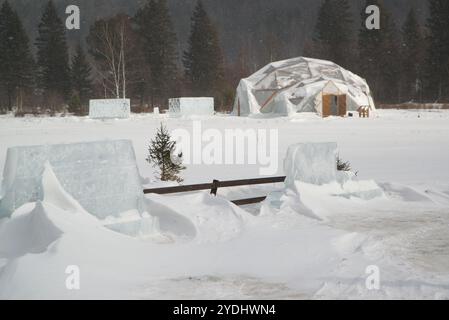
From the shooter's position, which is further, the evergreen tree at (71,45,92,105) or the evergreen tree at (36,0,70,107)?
the evergreen tree at (71,45,92,105)

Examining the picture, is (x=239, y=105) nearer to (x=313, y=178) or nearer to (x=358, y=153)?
(x=358, y=153)

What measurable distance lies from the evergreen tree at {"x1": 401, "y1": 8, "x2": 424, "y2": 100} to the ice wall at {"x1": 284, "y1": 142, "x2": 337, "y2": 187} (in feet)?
206

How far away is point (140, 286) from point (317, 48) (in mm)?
73034

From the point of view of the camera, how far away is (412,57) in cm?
6769

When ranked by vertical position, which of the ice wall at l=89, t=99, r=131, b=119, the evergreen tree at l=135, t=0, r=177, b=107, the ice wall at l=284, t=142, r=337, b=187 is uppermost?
the evergreen tree at l=135, t=0, r=177, b=107

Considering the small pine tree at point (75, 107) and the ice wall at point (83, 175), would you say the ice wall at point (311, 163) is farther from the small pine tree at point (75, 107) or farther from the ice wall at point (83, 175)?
the small pine tree at point (75, 107)

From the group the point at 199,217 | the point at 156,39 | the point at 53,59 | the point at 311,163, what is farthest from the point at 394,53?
the point at 199,217

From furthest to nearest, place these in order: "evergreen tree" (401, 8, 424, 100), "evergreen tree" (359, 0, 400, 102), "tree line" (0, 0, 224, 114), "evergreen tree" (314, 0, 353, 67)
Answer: "evergreen tree" (314, 0, 353, 67)
"evergreen tree" (401, 8, 424, 100)
"evergreen tree" (359, 0, 400, 102)
"tree line" (0, 0, 224, 114)

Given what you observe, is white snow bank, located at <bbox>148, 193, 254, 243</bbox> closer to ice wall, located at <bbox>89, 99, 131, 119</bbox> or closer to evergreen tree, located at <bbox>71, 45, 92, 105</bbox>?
ice wall, located at <bbox>89, 99, 131, 119</bbox>

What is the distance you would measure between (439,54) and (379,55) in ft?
23.9

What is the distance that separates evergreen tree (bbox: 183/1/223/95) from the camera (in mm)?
67375

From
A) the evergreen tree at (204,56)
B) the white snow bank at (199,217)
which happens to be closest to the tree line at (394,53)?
the evergreen tree at (204,56)

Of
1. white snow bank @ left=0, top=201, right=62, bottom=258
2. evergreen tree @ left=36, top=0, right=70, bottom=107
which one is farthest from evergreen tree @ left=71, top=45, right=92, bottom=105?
white snow bank @ left=0, top=201, right=62, bottom=258
